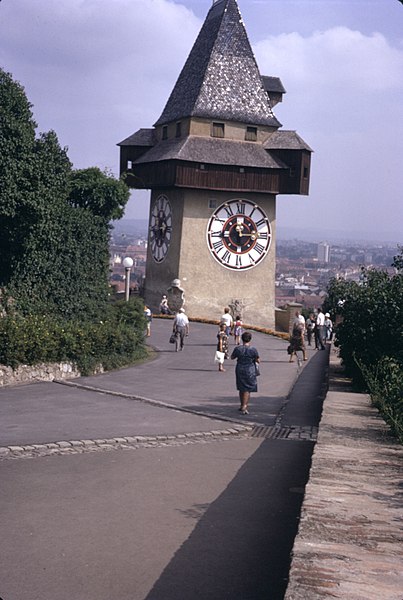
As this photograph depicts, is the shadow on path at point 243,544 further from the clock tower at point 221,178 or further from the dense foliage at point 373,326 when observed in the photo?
the clock tower at point 221,178

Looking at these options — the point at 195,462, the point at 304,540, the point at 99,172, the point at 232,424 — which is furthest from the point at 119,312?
the point at 304,540

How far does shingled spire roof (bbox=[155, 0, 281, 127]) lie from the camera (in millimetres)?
45122

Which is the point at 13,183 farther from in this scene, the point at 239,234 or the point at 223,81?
the point at 223,81

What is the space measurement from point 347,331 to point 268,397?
2076mm

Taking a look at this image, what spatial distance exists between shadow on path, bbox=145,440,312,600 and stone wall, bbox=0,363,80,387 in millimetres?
9249

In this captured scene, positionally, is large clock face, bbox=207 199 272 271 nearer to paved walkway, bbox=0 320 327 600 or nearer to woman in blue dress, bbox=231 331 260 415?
paved walkway, bbox=0 320 327 600

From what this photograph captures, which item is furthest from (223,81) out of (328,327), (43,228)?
(43,228)

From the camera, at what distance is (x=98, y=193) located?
27078 millimetres

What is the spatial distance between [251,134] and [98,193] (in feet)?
66.2

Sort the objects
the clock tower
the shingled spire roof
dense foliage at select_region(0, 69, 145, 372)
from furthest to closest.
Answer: the shingled spire roof
the clock tower
dense foliage at select_region(0, 69, 145, 372)

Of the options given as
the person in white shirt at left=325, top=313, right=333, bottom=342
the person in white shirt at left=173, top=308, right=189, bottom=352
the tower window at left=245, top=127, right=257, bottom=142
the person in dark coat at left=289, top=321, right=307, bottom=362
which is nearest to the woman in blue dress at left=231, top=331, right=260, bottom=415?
the person in dark coat at left=289, top=321, right=307, bottom=362

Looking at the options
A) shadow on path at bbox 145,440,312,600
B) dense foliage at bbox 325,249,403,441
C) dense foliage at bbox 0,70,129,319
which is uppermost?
dense foliage at bbox 0,70,129,319

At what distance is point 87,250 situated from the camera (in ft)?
83.6

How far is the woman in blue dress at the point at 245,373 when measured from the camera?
14922 mm
